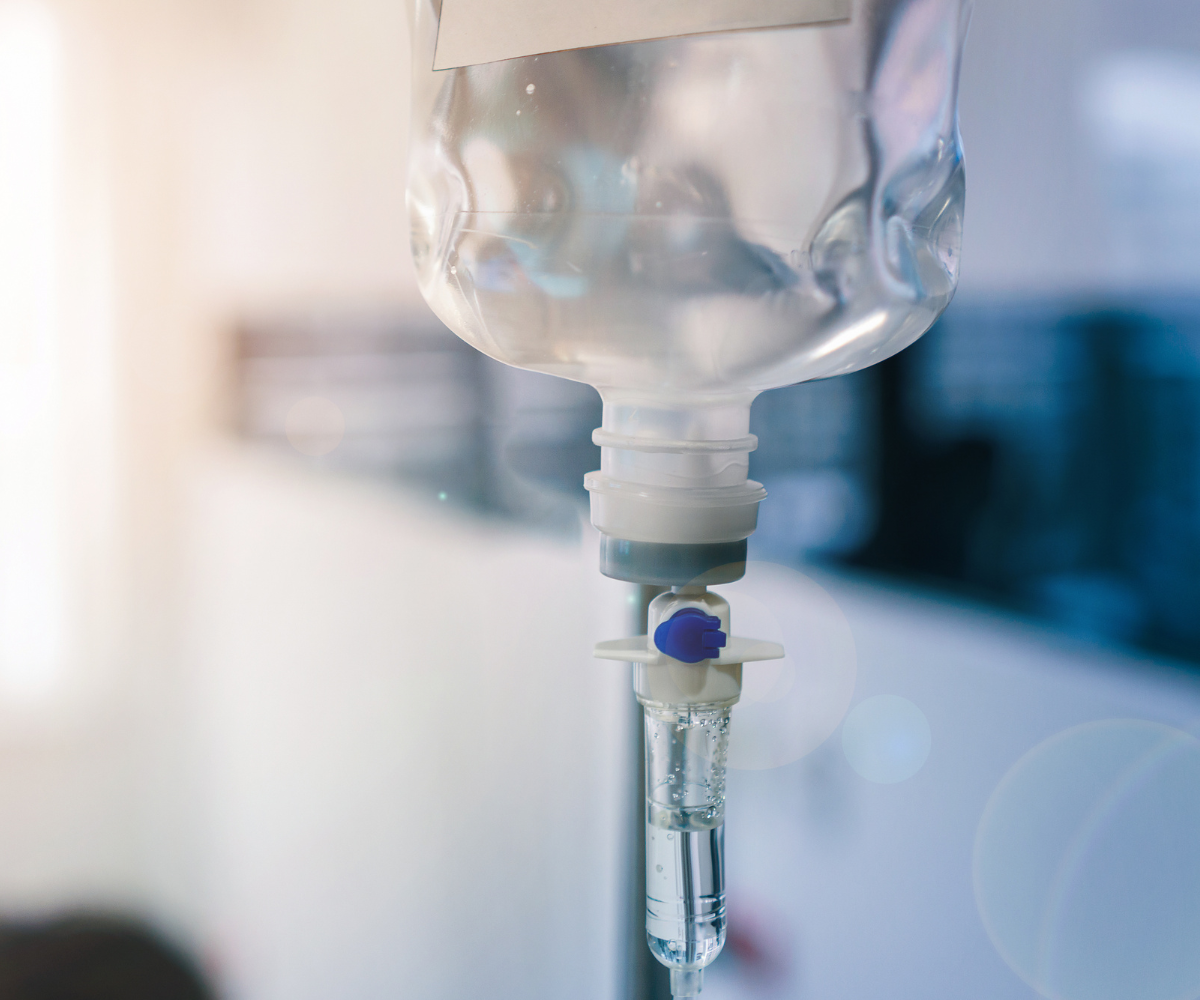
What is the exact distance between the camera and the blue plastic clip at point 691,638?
48cm

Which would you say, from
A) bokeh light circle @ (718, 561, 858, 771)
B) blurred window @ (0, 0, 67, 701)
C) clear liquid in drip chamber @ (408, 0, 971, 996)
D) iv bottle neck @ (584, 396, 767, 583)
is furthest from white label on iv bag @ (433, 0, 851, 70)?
blurred window @ (0, 0, 67, 701)

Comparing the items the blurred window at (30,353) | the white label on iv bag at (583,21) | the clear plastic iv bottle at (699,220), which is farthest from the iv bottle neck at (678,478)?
the blurred window at (30,353)

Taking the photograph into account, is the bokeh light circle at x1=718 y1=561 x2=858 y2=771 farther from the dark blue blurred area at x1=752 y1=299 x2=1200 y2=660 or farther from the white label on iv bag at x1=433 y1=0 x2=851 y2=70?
the white label on iv bag at x1=433 y1=0 x2=851 y2=70

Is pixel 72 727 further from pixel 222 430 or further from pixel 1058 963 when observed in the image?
pixel 1058 963

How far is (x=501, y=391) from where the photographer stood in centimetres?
91

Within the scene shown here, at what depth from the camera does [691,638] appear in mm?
479

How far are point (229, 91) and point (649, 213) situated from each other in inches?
35.0

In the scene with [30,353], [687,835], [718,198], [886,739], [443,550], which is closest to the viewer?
[718,198]

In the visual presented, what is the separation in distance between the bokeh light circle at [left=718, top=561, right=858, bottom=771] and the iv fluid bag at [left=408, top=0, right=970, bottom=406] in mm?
270

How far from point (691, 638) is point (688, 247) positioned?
20 centimetres

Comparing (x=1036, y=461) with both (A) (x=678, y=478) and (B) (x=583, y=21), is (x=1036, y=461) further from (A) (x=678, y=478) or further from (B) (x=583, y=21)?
(B) (x=583, y=21)

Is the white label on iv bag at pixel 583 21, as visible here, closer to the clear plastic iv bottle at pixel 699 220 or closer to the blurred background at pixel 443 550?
the clear plastic iv bottle at pixel 699 220

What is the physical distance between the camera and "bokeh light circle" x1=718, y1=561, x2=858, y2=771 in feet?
2.21

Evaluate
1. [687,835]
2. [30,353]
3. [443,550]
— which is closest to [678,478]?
[687,835]
